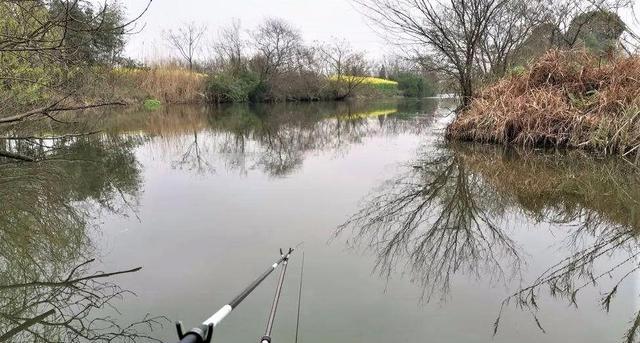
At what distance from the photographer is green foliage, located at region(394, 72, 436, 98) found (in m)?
45.5

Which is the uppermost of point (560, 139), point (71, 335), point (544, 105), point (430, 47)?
point (430, 47)

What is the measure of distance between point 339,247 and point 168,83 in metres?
26.0

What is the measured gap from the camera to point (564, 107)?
823cm

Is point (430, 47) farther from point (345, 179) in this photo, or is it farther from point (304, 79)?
point (304, 79)

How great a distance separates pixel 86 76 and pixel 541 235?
11051mm

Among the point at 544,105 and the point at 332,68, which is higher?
the point at 332,68

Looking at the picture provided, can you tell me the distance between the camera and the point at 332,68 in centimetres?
3734

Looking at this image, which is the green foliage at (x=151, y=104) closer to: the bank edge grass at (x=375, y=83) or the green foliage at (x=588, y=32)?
the bank edge grass at (x=375, y=83)

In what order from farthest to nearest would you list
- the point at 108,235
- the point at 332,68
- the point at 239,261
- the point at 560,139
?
the point at 332,68, the point at 560,139, the point at 108,235, the point at 239,261

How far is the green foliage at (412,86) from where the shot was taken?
45.5 metres

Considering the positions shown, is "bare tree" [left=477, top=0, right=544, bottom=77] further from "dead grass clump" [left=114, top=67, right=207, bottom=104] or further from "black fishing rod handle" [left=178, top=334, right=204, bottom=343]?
"dead grass clump" [left=114, top=67, right=207, bottom=104]

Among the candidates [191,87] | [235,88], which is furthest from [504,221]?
[235,88]

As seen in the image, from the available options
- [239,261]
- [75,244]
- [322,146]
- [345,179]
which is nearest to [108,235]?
[75,244]

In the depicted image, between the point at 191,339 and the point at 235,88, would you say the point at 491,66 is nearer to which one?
the point at 191,339
